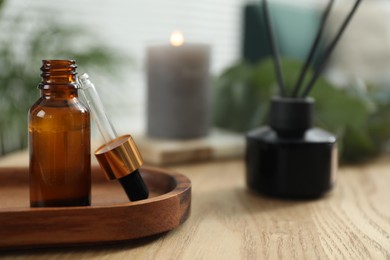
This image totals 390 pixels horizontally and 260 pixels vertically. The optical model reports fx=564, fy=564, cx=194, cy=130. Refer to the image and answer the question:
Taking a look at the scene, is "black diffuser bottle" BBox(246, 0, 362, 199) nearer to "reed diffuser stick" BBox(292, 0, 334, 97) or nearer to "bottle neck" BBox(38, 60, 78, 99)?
"reed diffuser stick" BBox(292, 0, 334, 97)

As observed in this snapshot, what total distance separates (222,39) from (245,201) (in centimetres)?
207

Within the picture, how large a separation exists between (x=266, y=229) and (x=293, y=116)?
0.58 feet

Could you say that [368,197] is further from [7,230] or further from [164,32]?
[164,32]

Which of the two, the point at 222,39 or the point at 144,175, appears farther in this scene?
the point at 222,39

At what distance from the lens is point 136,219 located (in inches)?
19.5

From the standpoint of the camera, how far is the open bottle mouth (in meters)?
0.70

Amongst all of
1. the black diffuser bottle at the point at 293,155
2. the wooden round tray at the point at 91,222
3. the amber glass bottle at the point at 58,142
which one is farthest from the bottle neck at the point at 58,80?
the black diffuser bottle at the point at 293,155

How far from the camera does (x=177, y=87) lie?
990mm

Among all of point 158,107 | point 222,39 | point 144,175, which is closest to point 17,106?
point 158,107

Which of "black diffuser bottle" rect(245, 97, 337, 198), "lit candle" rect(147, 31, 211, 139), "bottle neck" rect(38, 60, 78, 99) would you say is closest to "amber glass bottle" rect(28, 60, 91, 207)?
"bottle neck" rect(38, 60, 78, 99)

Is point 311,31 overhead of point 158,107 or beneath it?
overhead

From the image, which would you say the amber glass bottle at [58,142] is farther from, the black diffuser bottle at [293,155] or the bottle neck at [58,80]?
the black diffuser bottle at [293,155]

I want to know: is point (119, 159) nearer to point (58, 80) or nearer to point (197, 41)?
point (58, 80)

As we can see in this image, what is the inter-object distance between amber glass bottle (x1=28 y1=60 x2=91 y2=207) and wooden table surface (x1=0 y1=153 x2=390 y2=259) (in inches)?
2.1
